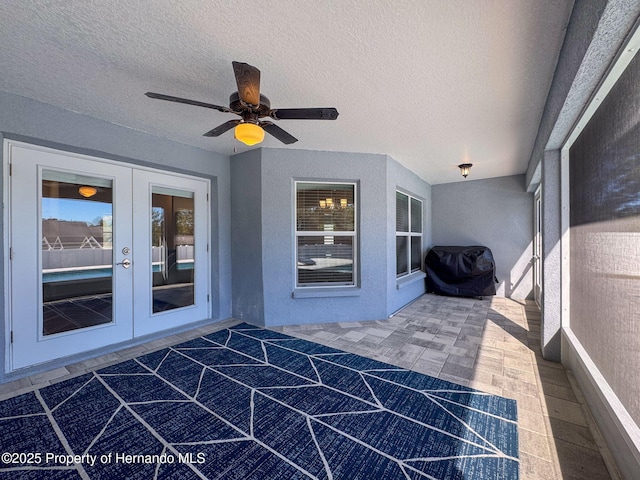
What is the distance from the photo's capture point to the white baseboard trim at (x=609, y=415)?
4.25ft

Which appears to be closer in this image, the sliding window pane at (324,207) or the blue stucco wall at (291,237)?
the blue stucco wall at (291,237)

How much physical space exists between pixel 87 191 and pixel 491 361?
4.57 metres

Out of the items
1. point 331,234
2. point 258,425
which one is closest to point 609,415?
point 258,425

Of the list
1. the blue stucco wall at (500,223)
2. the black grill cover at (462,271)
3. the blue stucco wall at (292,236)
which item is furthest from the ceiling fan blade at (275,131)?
the blue stucco wall at (500,223)

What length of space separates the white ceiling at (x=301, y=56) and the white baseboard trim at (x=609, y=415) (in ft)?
6.99

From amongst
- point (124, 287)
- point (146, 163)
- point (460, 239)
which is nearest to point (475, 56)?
point (146, 163)

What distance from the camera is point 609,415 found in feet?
5.04

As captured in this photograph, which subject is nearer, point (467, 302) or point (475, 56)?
point (475, 56)

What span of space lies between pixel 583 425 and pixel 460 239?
4496 millimetres

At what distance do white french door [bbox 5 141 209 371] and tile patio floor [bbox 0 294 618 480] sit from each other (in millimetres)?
333

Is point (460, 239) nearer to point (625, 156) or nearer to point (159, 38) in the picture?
point (625, 156)

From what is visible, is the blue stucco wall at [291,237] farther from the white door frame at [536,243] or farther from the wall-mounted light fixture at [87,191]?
the white door frame at [536,243]

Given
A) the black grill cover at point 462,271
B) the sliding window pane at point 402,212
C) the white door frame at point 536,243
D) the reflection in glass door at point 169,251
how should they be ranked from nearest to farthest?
the reflection in glass door at point 169,251 → the sliding window pane at point 402,212 → the white door frame at point 536,243 → the black grill cover at point 462,271

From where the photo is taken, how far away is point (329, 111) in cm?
186
